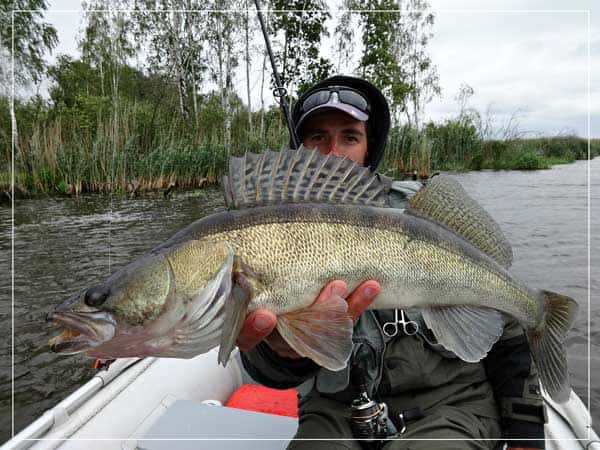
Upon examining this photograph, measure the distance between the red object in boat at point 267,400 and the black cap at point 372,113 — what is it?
1.57 meters

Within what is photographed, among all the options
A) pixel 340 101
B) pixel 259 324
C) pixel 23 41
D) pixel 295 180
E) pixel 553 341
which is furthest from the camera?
pixel 23 41

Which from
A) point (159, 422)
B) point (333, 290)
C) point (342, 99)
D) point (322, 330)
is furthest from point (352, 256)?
point (159, 422)

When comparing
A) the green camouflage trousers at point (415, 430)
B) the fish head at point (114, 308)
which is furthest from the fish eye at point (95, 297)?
the green camouflage trousers at point (415, 430)

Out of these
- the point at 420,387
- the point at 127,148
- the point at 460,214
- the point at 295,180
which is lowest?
the point at 420,387

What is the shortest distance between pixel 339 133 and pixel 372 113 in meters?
0.40

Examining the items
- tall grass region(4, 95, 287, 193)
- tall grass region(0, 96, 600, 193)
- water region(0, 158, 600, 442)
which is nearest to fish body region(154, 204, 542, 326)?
water region(0, 158, 600, 442)

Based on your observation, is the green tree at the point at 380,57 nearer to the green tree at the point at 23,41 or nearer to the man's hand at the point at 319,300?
the green tree at the point at 23,41

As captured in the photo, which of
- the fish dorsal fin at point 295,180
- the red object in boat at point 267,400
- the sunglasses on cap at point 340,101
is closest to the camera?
the fish dorsal fin at point 295,180

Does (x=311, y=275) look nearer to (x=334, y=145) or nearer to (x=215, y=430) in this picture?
(x=215, y=430)

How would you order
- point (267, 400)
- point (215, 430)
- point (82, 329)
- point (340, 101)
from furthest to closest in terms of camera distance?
point (267, 400), point (340, 101), point (215, 430), point (82, 329)

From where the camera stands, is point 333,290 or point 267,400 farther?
point 267,400

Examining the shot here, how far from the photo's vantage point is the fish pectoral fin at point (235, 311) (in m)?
1.27

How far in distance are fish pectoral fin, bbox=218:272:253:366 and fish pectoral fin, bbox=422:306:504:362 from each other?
0.68m

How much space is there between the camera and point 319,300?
1.42 m
